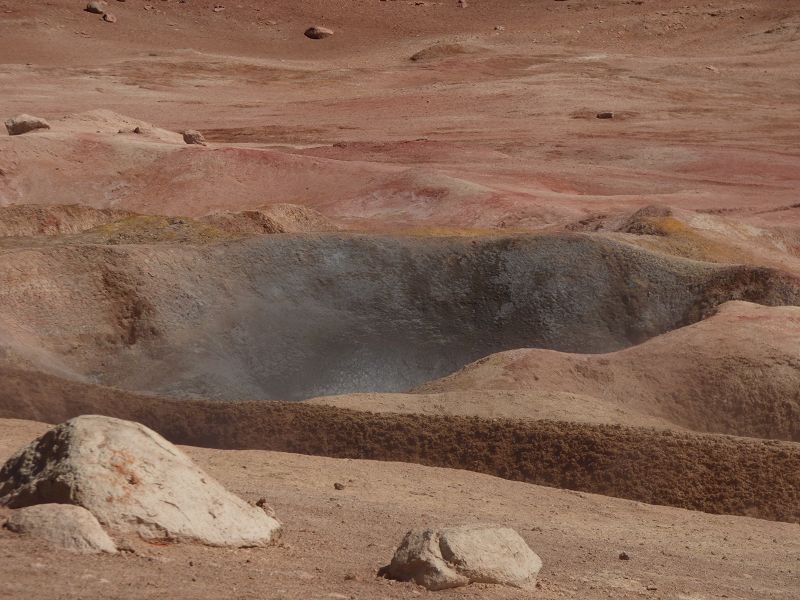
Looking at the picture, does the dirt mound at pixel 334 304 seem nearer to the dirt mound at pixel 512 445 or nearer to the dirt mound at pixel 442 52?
the dirt mound at pixel 512 445

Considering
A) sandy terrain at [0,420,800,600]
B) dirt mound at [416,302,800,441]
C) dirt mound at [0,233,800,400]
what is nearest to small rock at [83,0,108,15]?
dirt mound at [0,233,800,400]

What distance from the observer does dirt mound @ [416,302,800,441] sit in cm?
1327

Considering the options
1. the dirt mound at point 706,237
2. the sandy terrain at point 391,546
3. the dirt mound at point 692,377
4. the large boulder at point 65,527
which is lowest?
the dirt mound at point 706,237

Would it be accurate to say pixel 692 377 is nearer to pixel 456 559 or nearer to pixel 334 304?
pixel 334 304

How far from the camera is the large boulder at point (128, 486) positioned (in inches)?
256

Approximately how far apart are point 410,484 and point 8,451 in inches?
115

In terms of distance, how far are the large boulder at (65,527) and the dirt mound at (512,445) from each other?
506 cm

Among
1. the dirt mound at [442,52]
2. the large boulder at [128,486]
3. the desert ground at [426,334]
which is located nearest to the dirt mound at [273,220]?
the desert ground at [426,334]

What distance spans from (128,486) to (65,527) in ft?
1.44

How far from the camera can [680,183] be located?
29.8m

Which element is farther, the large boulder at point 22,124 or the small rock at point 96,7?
the small rock at point 96,7

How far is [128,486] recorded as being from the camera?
656cm

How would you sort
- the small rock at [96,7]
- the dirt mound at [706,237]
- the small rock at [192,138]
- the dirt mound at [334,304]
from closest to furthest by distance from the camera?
1. the dirt mound at [334,304]
2. the dirt mound at [706,237]
3. the small rock at [192,138]
4. the small rock at [96,7]

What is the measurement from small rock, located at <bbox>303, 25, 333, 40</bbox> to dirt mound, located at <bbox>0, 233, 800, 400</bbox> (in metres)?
35.5
